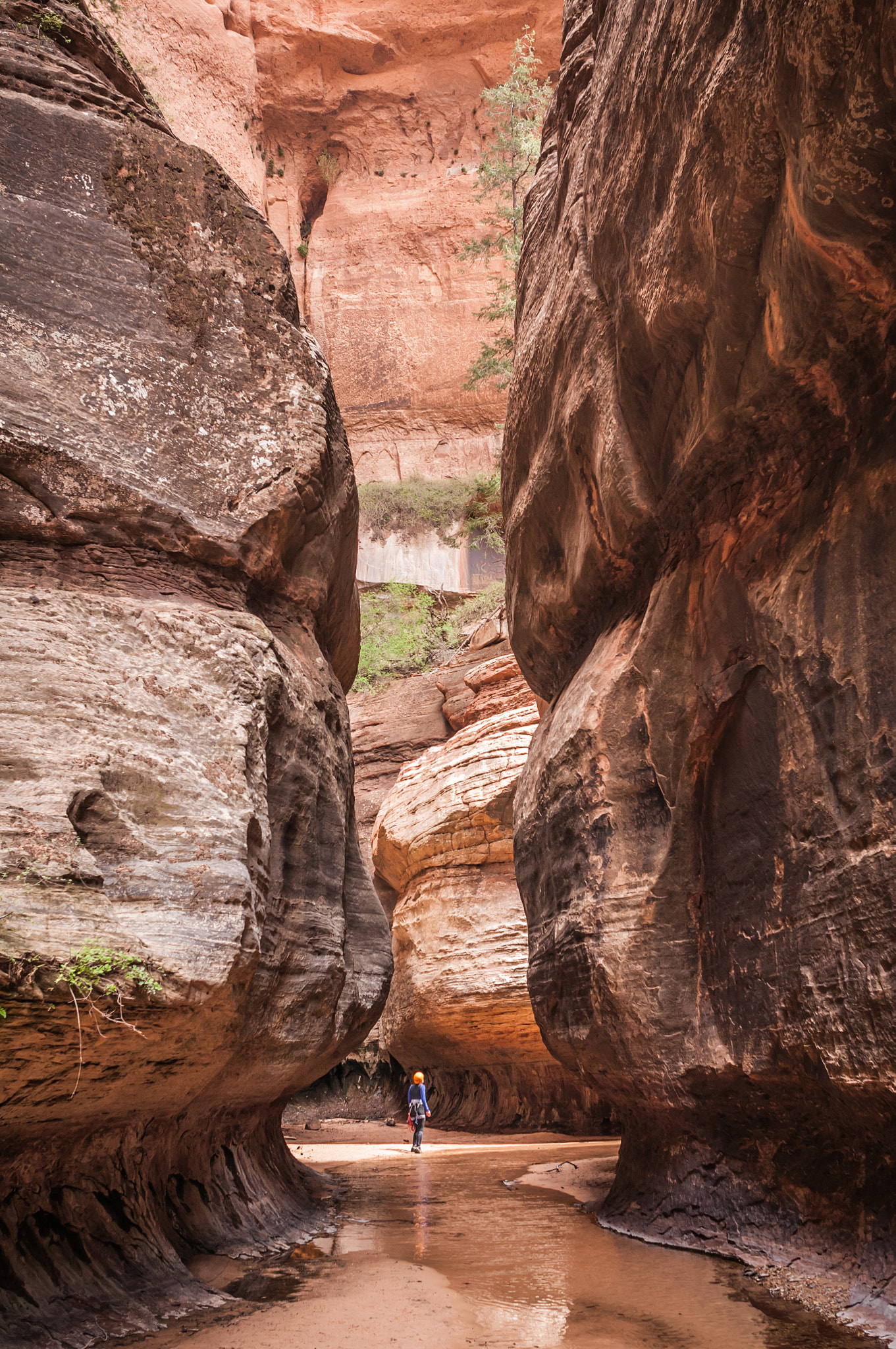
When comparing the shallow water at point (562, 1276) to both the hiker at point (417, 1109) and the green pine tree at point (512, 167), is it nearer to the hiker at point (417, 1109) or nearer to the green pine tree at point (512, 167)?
the hiker at point (417, 1109)

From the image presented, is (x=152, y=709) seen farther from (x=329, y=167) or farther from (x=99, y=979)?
(x=329, y=167)

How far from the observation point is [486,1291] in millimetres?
4906

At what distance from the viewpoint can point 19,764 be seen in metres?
4.34

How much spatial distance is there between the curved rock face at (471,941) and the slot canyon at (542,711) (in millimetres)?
3698

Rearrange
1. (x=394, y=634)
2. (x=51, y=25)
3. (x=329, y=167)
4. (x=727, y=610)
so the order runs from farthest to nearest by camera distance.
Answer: (x=329, y=167), (x=394, y=634), (x=51, y=25), (x=727, y=610)

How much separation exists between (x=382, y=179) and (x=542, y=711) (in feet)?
91.5

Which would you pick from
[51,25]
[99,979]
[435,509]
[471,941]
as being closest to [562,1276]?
[99,979]

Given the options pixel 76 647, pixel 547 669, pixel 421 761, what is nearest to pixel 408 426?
pixel 421 761

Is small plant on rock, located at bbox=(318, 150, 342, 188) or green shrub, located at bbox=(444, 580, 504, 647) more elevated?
small plant on rock, located at bbox=(318, 150, 342, 188)

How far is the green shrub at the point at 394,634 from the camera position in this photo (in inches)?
980

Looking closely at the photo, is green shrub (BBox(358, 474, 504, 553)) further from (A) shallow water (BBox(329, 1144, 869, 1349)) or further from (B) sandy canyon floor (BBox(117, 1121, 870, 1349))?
(B) sandy canyon floor (BBox(117, 1121, 870, 1349))

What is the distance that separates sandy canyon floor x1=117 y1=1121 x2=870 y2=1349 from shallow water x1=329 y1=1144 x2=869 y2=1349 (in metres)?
0.01

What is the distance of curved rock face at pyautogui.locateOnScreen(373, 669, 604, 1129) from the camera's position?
13453 mm

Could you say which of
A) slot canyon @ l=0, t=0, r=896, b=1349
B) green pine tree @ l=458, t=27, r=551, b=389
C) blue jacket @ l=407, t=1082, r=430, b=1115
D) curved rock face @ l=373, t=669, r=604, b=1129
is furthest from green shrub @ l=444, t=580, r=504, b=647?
slot canyon @ l=0, t=0, r=896, b=1349
